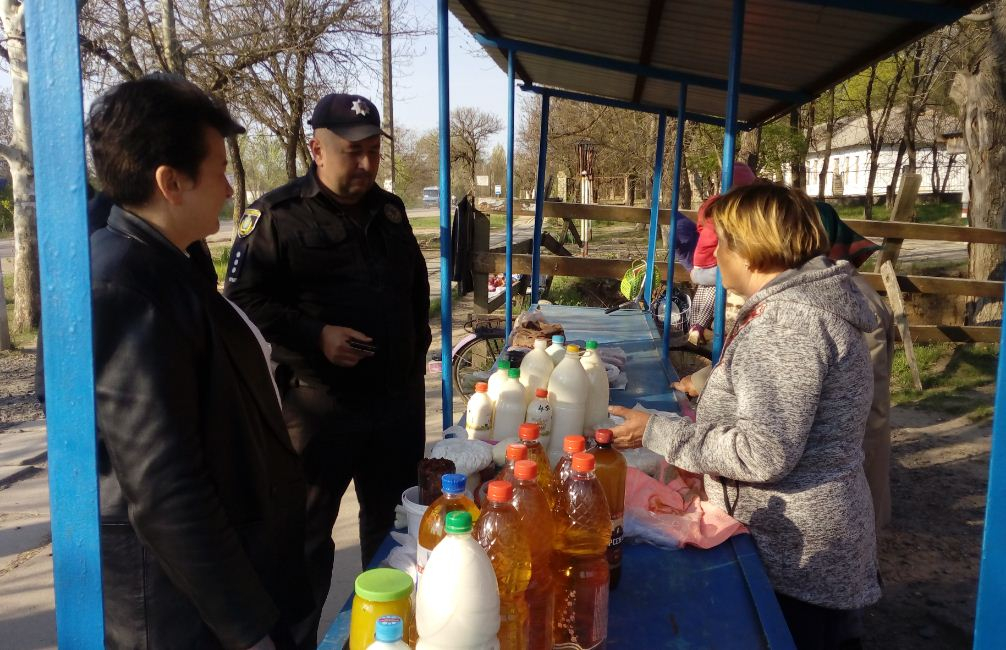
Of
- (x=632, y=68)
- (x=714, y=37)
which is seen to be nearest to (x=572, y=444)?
(x=714, y=37)

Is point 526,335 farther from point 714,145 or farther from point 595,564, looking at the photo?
point 714,145

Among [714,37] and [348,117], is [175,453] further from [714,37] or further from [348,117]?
[714,37]

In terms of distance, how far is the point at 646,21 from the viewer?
13.1 ft

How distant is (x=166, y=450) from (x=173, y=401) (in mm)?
91

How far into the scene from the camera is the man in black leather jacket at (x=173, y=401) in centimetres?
138

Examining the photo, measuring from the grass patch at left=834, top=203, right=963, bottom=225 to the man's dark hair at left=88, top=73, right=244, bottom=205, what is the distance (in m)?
32.6

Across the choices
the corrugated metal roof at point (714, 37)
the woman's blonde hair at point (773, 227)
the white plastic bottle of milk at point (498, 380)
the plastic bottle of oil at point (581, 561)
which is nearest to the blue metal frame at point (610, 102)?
the corrugated metal roof at point (714, 37)

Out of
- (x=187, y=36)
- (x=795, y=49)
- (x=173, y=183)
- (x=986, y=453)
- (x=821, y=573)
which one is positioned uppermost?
(x=187, y=36)

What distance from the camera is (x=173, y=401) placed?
4.57 ft

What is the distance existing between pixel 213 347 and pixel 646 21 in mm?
3283

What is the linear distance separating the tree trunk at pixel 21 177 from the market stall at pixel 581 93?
235 inches

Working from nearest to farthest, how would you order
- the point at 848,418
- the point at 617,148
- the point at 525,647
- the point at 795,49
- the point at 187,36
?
the point at 525,647, the point at 848,418, the point at 795,49, the point at 187,36, the point at 617,148

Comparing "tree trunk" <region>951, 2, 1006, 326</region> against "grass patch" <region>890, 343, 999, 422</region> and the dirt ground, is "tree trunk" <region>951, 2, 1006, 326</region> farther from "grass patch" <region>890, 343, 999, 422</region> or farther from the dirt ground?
the dirt ground

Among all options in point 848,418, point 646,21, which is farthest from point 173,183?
point 646,21
